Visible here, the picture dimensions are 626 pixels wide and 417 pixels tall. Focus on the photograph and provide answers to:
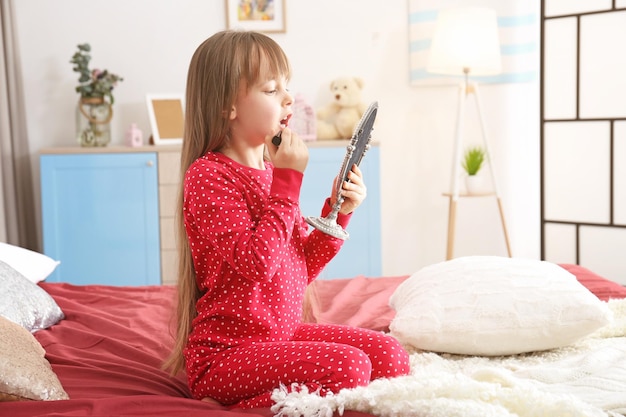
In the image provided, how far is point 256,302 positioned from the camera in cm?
161

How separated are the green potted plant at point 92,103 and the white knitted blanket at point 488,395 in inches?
110

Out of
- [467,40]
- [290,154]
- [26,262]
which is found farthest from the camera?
[467,40]

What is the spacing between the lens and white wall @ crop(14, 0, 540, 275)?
417 centimetres

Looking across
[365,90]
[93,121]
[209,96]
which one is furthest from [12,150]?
[209,96]

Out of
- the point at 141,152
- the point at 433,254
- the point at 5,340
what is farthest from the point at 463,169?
the point at 5,340

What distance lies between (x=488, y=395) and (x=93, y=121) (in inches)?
120

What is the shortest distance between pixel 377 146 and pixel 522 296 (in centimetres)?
217

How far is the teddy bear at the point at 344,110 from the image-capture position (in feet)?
13.2

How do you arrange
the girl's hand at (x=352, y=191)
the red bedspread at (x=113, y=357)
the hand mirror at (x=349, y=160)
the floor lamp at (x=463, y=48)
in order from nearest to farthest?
the red bedspread at (x=113, y=357) → the hand mirror at (x=349, y=160) → the girl's hand at (x=352, y=191) → the floor lamp at (x=463, y=48)

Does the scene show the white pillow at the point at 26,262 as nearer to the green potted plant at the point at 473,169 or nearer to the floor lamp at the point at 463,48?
the floor lamp at the point at 463,48

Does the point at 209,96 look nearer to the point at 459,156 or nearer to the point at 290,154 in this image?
the point at 290,154

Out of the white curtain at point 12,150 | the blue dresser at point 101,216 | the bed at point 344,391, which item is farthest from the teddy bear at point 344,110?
the bed at point 344,391

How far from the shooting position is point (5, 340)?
1.51 m

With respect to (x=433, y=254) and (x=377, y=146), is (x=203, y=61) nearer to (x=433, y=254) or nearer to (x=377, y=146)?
(x=377, y=146)
